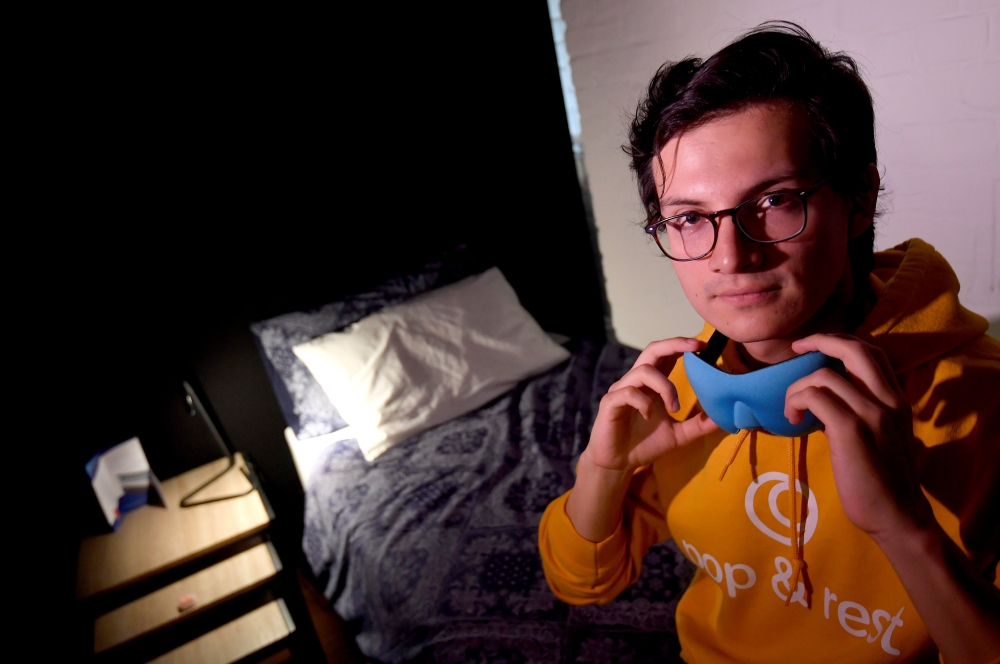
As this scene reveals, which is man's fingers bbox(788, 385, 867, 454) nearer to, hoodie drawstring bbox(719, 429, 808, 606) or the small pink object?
hoodie drawstring bbox(719, 429, 808, 606)

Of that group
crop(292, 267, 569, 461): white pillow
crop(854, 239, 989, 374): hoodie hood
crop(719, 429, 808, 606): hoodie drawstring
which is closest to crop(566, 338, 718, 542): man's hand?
crop(719, 429, 808, 606): hoodie drawstring

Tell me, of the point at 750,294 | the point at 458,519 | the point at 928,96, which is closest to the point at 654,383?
the point at 750,294

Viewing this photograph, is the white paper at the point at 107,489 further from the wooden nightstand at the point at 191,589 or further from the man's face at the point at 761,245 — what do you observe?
the man's face at the point at 761,245

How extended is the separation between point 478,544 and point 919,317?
3.58ft

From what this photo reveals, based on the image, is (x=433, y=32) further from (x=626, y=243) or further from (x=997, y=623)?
(x=997, y=623)

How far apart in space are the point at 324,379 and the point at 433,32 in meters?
1.42

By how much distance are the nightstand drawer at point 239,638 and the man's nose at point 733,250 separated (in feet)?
5.58

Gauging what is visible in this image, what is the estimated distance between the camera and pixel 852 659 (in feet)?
2.51

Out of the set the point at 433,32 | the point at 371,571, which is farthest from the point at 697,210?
the point at 433,32

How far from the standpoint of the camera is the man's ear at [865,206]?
73cm

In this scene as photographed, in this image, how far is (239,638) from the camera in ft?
5.84

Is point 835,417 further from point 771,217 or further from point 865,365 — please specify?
point 771,217

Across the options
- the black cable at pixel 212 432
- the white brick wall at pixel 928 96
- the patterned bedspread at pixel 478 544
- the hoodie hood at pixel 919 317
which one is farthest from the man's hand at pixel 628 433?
the black cable at pixel 212 432

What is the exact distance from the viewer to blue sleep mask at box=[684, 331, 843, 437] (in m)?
0.62
